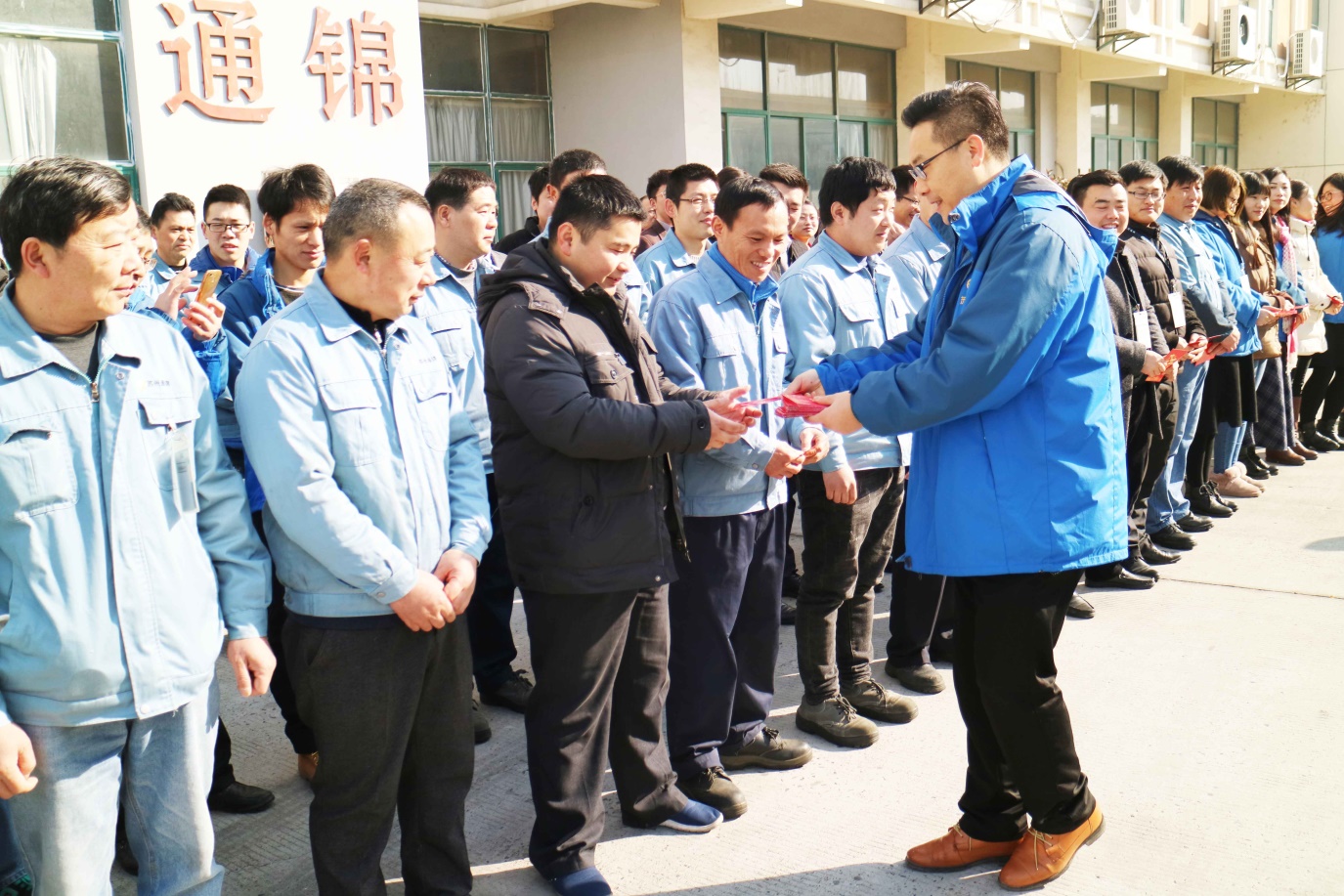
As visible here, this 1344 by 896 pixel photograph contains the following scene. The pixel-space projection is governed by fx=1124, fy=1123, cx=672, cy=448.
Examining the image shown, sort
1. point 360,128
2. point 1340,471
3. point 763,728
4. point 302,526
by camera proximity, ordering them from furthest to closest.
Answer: point 360,128, point 1340,471, point 763,728, point 302,526

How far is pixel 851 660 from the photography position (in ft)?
13.3

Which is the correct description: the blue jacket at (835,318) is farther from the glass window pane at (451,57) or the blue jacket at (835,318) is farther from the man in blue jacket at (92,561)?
the glass window pane at (451,57)

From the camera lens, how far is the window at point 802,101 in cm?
1237

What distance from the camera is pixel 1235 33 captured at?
62.1 ft

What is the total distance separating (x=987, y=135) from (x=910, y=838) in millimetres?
1954

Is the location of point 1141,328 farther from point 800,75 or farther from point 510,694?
point 800,75

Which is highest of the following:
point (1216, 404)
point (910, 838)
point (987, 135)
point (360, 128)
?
point (360, 128)

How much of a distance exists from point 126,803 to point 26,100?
6.60 meters

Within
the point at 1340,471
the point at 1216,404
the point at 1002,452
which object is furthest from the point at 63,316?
the point at 1340,471

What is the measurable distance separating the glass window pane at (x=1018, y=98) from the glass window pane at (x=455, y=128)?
8.71 m

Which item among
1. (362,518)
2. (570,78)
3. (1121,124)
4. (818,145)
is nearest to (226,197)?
(362,518)

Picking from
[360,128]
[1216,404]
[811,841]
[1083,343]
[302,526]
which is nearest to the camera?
[302,526]

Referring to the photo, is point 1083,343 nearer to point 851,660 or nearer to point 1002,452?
point 1002,452

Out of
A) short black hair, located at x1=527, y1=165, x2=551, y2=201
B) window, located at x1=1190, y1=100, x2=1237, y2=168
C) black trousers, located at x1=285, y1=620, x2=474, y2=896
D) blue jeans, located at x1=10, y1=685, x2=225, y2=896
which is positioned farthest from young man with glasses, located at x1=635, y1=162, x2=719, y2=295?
window, located at x1=1190, y1=100, x2=1237, y2=168
